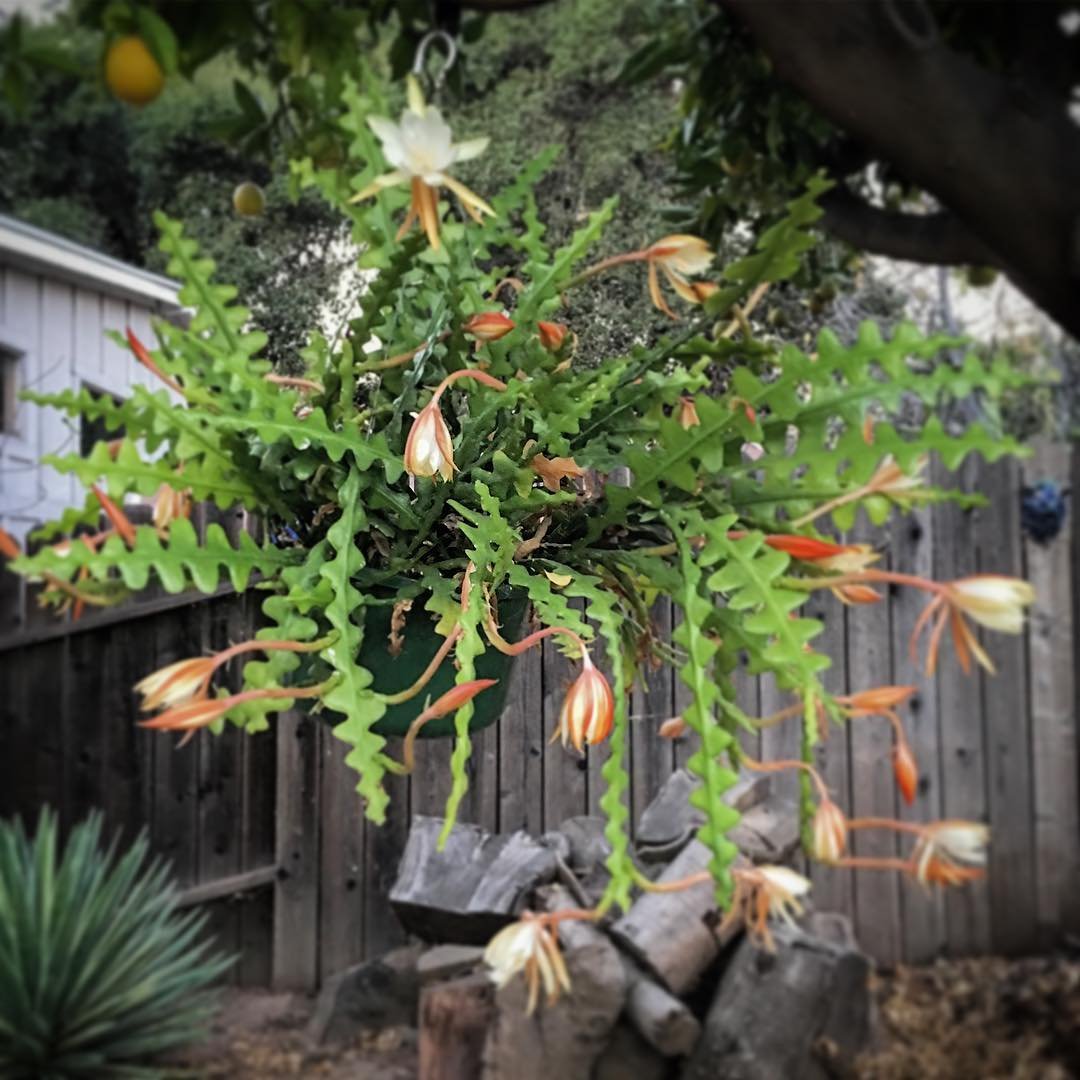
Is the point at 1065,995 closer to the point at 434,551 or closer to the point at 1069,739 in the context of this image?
the point at 1069,739

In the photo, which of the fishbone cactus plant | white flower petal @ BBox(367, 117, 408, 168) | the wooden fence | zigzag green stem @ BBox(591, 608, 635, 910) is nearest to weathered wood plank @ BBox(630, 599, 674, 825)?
the wooden fence

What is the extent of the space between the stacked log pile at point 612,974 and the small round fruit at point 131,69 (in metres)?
0.41

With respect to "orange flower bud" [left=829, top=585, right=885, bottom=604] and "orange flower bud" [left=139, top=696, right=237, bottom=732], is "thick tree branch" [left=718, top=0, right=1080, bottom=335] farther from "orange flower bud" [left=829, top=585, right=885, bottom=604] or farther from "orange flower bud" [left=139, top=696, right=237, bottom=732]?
"orange flower bud" [left=139, top=696, right=237, bottom=732]

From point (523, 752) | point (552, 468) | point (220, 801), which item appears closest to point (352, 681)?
point (552, 468)

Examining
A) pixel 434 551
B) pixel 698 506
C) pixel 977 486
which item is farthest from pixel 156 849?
pixel 977 486

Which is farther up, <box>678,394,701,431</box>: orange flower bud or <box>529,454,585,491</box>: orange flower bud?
<box>678,394,701,431</box>: orange flower bud

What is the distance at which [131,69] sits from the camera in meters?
0.35

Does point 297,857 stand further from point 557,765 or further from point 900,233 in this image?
point 900,233

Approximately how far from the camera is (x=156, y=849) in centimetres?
65

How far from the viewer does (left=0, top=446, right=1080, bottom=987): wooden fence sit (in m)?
0.57

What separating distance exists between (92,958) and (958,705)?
65cm

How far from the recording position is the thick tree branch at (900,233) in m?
0.70

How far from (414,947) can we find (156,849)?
19 cm

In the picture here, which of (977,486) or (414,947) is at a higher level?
(977,486)
